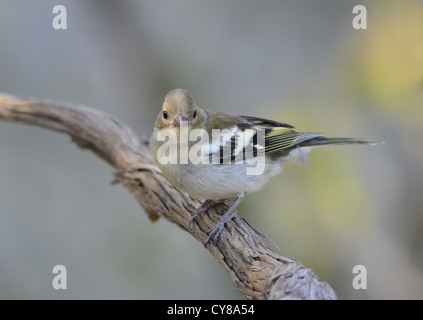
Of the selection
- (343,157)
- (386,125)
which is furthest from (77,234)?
(386,125)

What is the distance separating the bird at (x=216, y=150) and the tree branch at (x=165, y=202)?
138mm

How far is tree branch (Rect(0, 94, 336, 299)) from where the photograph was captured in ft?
8.87

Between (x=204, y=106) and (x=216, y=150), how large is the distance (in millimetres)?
3062

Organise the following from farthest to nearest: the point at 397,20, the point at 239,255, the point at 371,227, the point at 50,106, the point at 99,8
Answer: the point at 99,8
the point at 371,227
the point at 397,20
the point at 50,106
the point at 239,255

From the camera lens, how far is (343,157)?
518 centimetres

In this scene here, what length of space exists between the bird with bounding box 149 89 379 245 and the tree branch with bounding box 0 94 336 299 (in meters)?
0.14

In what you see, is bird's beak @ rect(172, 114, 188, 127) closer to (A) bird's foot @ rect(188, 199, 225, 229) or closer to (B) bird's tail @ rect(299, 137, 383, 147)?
(A) bird's foot @ rect(188, 199, 225, 229)

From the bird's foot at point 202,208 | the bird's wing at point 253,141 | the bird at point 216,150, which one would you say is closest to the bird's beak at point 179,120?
the bird at point 216,150

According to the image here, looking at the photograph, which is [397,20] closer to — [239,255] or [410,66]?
[410,66]

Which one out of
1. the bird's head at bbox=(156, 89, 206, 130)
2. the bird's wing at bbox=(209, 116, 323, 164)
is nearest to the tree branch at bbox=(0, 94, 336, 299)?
the bird's wing at bbox=(209, 116, 323, 164)

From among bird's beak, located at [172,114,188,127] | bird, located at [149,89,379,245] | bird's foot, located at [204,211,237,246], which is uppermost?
bird's beak, located at [172,114,188,127]

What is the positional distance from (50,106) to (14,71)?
2200 millimetres

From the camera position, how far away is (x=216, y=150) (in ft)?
11.8

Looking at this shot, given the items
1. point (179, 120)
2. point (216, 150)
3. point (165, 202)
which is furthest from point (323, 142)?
point (165, 202)
